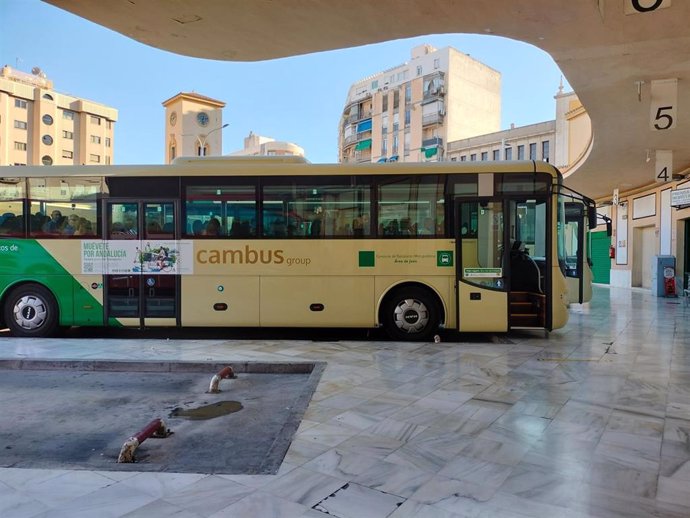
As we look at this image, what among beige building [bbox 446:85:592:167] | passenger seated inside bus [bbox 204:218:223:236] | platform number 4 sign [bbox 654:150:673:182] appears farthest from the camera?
beige building [bbox 446:85:592:167]

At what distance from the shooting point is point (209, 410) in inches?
217

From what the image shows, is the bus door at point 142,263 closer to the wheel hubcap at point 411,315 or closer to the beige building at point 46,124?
the wheel hubcap at point 411,315

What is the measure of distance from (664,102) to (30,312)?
1228 cm

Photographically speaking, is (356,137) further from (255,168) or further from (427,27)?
(427,27)

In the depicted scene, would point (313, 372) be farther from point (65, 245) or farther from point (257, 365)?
point (65, 245)

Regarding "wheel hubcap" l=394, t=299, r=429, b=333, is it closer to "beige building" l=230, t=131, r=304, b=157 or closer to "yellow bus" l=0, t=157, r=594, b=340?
"yellow bus" l=0, t=157, r=594, b=340

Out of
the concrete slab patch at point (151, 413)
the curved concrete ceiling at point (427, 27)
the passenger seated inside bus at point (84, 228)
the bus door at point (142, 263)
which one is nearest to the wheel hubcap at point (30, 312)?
the bus door at point (142, 263)

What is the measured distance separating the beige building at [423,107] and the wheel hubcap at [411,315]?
154 ft

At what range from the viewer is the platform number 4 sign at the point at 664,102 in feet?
28.8

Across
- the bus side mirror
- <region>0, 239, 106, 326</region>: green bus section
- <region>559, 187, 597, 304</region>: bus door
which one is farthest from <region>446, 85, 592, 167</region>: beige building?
<region>0, 239, 106, 326</region>: green bus section

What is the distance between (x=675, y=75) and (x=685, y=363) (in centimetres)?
480

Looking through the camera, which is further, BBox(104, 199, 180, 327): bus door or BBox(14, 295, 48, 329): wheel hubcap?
BBox(14, 295, 48, 329): wheel hubcap

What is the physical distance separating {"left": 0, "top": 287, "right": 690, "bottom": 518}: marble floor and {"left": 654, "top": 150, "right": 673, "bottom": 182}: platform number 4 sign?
7.91 metres

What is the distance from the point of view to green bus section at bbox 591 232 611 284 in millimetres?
26491
